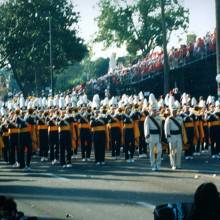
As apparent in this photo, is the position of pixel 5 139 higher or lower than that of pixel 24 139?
higher

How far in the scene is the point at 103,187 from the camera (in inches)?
685

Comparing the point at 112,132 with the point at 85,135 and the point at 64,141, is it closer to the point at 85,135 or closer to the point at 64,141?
the point at 85,135

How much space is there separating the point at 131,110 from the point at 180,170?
21.9ft

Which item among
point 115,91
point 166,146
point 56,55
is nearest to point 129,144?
point 166,146

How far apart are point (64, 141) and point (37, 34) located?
3682 cm

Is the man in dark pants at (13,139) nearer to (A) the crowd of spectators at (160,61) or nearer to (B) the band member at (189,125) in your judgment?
(B) the band member at (189,125)

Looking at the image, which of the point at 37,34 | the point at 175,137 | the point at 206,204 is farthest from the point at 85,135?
the point at 37,34

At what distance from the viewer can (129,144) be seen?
83.7 feet

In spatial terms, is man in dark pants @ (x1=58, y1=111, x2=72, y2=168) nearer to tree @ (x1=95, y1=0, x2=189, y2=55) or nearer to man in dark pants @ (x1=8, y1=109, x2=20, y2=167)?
man in dark pants @ (x1=8, y1=109, x2=20, y2=167)

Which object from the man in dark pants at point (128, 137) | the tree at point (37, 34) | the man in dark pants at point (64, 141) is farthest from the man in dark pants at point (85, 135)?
the tree at point (37, 34)

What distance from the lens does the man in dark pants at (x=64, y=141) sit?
79.2 ft

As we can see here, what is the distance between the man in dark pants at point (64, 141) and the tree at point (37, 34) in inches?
1412

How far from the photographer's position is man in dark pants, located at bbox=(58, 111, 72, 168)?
950 inches

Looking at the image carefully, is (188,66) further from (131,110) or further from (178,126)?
(178,126)
